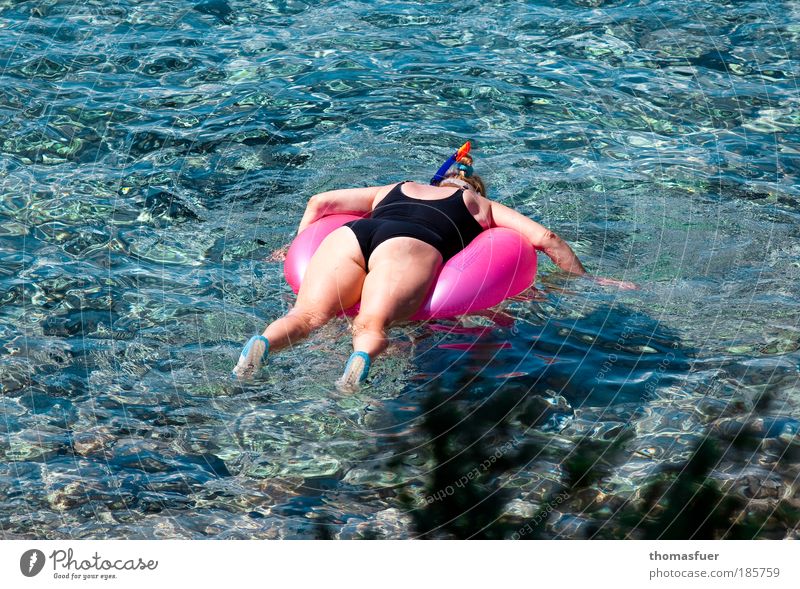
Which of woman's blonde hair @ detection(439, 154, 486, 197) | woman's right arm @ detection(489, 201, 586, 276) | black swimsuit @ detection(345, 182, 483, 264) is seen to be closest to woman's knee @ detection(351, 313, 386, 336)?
black swimsuit @ detection(345, 182, 483, 264)

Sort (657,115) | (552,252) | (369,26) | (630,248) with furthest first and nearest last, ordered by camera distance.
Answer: (369,26), (657,115), (630,248), (552,252)

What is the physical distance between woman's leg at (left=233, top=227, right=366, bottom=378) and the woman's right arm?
1126 millimetres

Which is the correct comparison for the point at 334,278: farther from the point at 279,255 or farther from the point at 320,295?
the point at 279,255

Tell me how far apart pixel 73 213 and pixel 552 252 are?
152 inches

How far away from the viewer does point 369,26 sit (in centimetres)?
1078

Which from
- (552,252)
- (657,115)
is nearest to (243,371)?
(552,252)

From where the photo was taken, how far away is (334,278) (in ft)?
19.3

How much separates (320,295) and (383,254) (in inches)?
18.9

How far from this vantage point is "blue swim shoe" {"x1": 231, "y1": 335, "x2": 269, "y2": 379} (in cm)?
545

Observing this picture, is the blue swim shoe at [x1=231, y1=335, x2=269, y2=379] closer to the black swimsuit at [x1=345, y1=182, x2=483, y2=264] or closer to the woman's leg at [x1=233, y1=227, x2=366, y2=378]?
the woman's leg at [x1=233, y1=227, x2=366, y2=378]

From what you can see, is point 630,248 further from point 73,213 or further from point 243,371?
point 73,213

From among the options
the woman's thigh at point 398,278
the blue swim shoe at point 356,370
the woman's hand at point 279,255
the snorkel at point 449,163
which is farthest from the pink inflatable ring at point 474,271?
the snorkel at point 449,163

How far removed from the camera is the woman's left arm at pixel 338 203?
6672 mm

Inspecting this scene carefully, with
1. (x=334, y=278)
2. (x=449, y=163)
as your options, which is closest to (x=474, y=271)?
(x=334, y=278)
